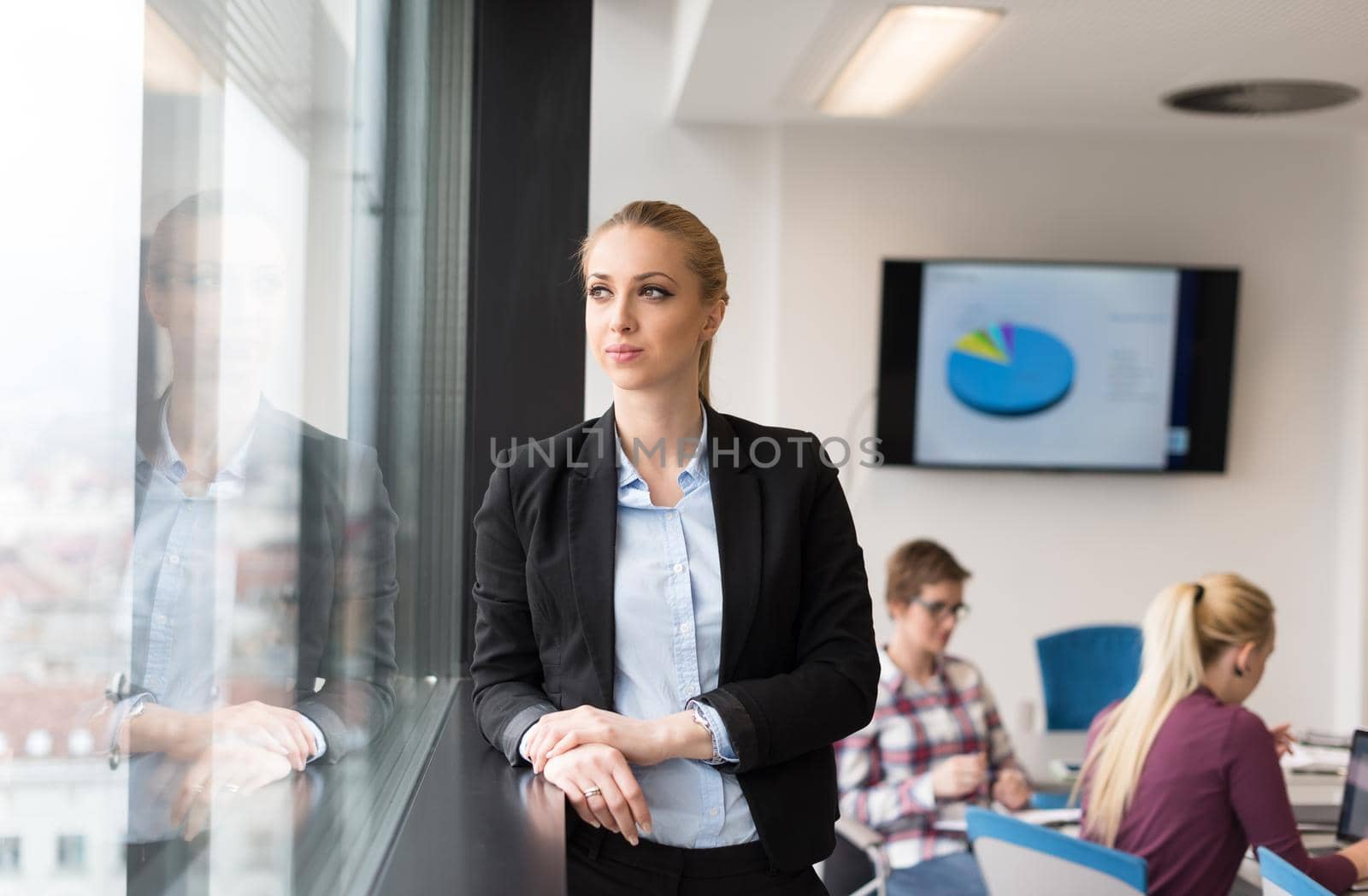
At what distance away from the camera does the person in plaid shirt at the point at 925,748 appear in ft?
9.61

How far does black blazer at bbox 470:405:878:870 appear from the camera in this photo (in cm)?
131

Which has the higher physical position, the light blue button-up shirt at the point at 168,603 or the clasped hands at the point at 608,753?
the light blue button-up shirt at the point at 168,603

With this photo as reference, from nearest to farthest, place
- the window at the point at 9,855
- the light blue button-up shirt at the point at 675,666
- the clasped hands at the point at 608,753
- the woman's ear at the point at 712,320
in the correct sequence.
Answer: the window at the point at 9,855, the clasped hands at the point at 608,753, the light blue button-up shirt at the point at 675,666, the woman's ear at the point at 712,320

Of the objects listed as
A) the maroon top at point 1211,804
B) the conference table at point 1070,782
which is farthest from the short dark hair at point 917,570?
the maroon top at point 1211,804

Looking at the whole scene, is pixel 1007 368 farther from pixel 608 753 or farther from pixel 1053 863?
pixel 608 753

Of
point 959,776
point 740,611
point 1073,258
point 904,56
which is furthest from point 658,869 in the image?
point 1073,258

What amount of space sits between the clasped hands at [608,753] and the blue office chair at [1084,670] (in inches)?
123

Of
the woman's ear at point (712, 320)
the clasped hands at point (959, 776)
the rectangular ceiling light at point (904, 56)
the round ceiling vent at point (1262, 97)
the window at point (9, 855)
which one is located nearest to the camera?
the window at point (9, 855)

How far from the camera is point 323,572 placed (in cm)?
112

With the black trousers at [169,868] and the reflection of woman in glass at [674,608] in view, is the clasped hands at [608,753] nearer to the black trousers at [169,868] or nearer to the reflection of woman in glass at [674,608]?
the reflection of woman in glass at [674,608]

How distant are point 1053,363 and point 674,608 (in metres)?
3.80

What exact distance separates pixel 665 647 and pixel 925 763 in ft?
6.49

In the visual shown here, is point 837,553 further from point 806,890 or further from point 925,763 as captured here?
point 925,763

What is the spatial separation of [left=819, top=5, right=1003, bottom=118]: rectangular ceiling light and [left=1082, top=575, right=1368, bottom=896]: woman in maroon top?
1.73 metres
